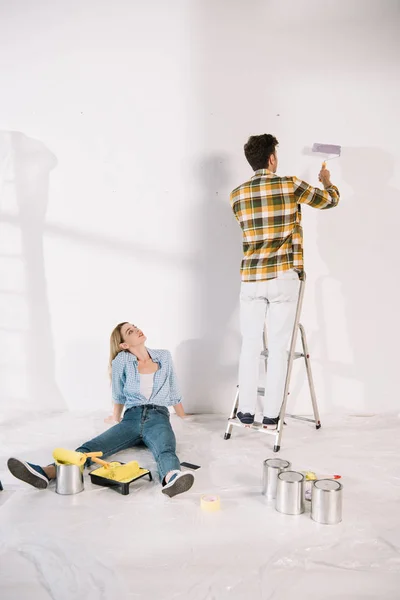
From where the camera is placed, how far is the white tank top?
300cm

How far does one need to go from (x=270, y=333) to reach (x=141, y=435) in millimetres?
845

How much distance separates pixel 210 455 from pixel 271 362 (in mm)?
568

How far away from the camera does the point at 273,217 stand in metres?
2.93

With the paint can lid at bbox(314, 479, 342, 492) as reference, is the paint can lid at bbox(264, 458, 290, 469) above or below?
above

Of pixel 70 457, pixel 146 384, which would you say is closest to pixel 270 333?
pixel 146 384

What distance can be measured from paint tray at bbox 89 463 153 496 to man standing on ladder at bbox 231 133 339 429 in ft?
2.49

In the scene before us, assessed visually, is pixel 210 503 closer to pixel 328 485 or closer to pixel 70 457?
pixel 328 485

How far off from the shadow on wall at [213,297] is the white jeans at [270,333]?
0.61m

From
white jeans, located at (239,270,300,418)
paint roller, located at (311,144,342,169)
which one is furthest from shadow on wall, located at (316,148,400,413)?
white jeans, located at (239,270,300,418)

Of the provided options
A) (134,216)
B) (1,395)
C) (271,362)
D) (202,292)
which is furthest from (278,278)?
(1,395)

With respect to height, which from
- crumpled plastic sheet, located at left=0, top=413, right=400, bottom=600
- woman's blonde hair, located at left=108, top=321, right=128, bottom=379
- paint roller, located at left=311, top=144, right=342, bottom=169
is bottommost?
crumpled plastic sheet, located at left=0, top=413, right=400, bottom=600

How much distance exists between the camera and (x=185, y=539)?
1.95 meters

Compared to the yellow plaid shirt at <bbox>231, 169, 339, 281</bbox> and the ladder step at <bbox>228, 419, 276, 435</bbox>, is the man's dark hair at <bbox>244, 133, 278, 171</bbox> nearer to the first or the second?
the yellow plaid shirt at <bbox>231, 169, 339, 281</bbox>

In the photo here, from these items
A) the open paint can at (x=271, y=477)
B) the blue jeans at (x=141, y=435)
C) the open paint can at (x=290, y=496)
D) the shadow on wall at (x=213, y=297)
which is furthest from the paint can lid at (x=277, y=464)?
the shadow on wall at (x=213, y=297)
